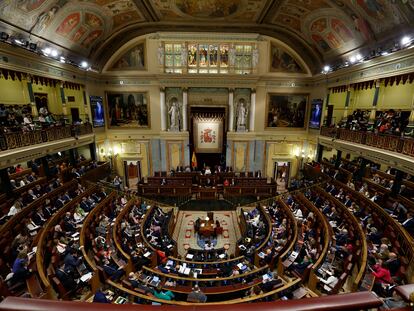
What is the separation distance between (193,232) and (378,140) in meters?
10.2

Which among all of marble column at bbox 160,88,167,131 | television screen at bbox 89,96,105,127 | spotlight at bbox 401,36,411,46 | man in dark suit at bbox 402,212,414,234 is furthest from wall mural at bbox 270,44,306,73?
television screen at bbox 89,96,105,127

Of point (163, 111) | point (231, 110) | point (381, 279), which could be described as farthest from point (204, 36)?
point (381, 279)

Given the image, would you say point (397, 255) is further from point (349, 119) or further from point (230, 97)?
point (230, 97)

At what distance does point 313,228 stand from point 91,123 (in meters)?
15.8

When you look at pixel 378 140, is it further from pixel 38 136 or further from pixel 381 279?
pixel 38 136

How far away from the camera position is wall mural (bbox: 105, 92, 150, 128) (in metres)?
17.7

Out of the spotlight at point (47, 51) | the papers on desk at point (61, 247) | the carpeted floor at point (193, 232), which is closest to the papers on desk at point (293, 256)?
the carpeted floor at point (193, 232)

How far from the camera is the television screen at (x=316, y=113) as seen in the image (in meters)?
16.4

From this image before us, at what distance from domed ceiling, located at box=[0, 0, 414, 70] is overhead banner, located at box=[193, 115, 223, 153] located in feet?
21.4

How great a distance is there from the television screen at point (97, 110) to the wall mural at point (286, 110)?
13168 millimetres

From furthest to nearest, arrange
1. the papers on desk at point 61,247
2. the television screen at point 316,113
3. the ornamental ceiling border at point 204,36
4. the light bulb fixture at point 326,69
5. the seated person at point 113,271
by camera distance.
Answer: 1. the television screen at point 316,113
2. the ornamental ceiling border at point 204,36
3. the light bulb fixture at point 326,69
4. the papers on desk at point 61,247
5. the seated person at point 113,271

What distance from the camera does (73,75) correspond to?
14562 millimetres

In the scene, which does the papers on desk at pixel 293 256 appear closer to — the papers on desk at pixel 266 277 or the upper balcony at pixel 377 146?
the papers on desk at pixel 266 277

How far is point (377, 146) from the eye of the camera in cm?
1065
